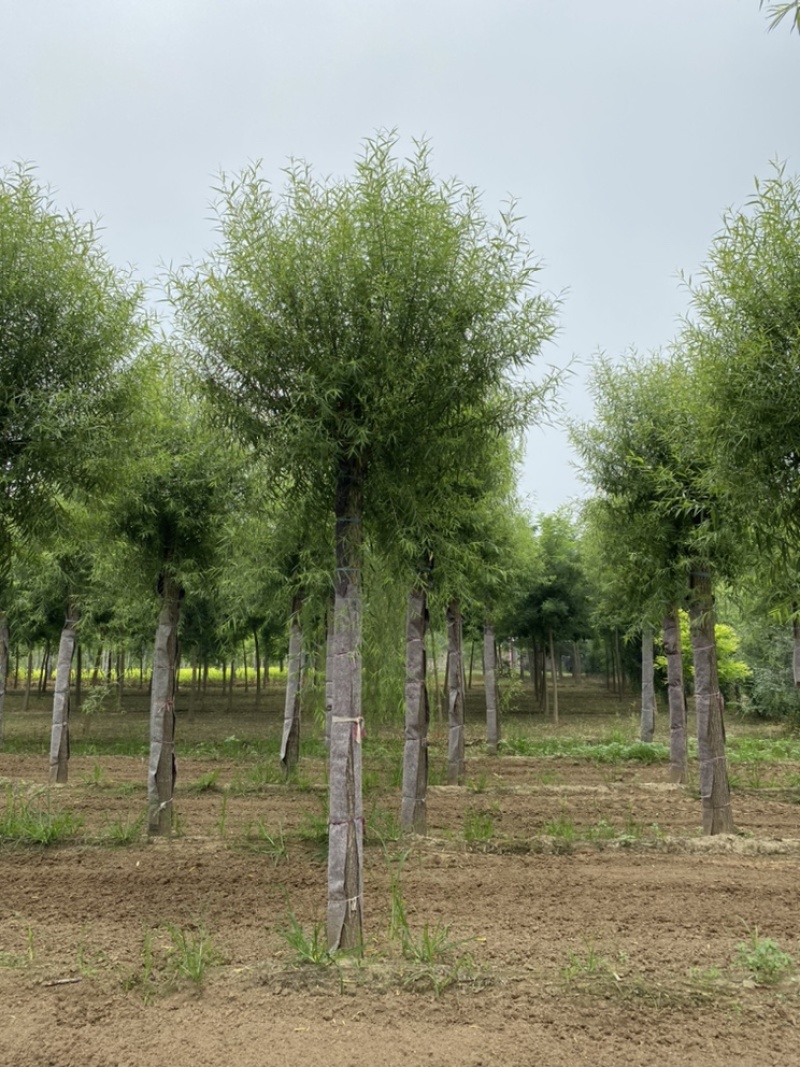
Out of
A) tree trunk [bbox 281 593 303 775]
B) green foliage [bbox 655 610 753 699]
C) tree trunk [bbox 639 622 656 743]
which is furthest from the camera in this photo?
green foliage [bbox 655 610 753 699]

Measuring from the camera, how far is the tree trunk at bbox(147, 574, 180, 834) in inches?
303

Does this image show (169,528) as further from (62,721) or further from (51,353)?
(62,721)

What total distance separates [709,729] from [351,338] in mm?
5520

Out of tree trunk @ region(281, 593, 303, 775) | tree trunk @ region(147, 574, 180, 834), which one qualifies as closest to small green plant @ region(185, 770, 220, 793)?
tree trunk @ region(281, 593, 303, 775)

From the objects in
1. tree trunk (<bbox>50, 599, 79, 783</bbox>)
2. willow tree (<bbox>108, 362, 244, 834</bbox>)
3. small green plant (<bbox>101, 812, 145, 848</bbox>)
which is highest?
willow tree (<bbox>108, 362, 244, 834</bbox>)

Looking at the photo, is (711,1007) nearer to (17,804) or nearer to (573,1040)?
(573,1040)

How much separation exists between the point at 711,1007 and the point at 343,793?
2211 millimetres

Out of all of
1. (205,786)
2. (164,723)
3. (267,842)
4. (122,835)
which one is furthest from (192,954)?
(205,786)

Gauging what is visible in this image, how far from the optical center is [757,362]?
4727 mm

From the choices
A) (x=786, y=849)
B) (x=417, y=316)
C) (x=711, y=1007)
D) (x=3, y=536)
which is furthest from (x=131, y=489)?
(x=786, y=849)

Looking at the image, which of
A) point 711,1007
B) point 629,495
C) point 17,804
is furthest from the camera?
point 17,804

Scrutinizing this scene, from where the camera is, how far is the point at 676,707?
39.0 feet

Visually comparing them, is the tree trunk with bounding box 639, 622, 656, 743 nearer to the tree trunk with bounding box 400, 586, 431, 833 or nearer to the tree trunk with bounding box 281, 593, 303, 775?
the tree trunk with bounding box 281, 593, 303, 775

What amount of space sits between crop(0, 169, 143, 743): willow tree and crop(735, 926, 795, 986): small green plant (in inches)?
204
